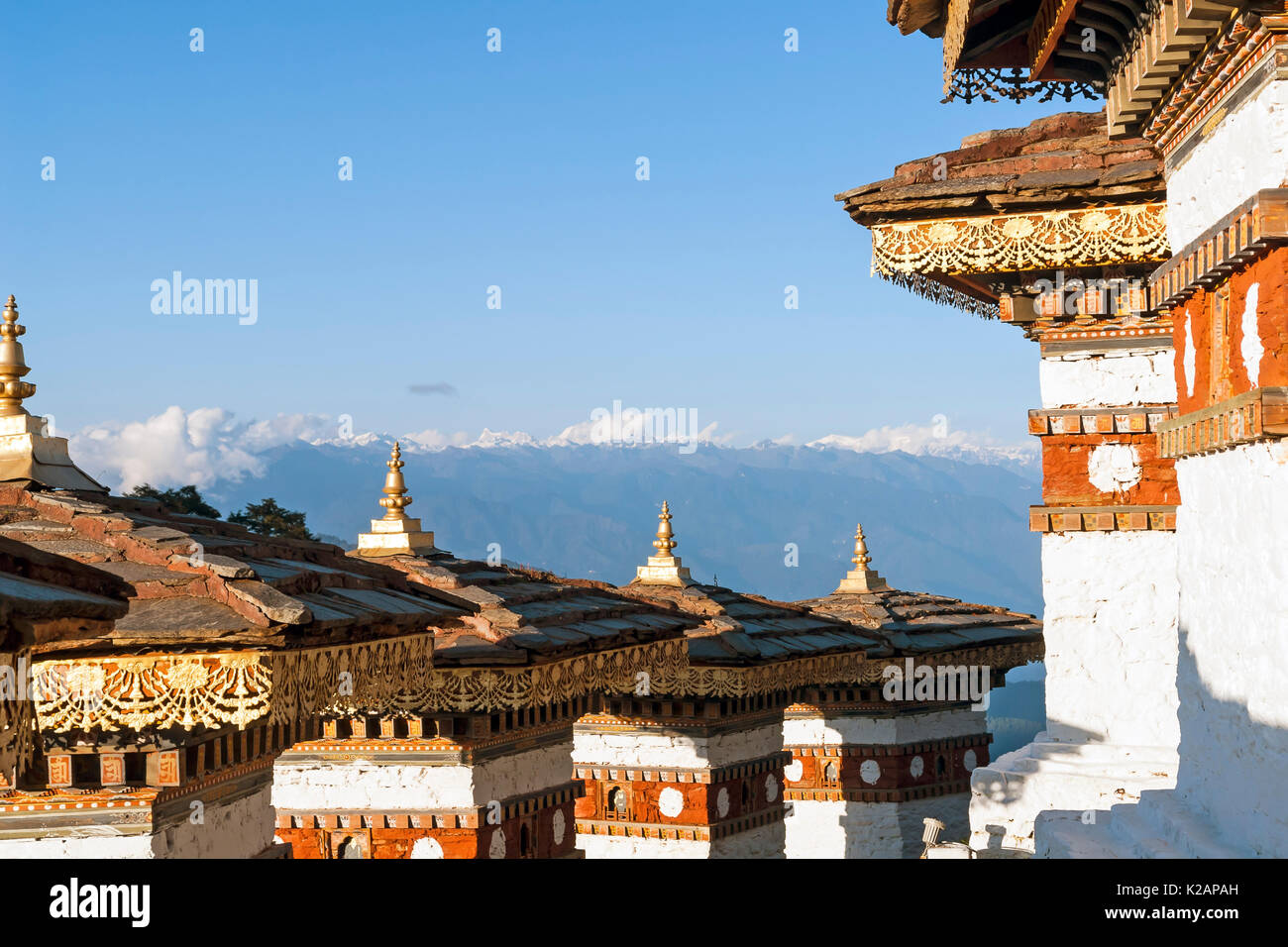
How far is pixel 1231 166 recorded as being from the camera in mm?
5262

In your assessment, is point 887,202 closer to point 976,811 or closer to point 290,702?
point 976,811

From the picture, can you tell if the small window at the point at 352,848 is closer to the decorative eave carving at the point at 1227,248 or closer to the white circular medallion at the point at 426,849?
the white circular medallion at the point at 426,849

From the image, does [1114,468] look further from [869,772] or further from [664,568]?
[869,772]

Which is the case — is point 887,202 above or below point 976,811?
above

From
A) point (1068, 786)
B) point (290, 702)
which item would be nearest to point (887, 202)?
point (1068, 786)

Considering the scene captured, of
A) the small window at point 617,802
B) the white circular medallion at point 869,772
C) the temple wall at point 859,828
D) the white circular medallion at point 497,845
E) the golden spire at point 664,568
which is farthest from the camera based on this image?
the white circular medallion at point 869,772

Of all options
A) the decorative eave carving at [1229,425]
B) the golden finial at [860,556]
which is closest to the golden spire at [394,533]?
the decorative eave carving at [1229,425]

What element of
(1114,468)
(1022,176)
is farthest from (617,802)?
(1022,176)

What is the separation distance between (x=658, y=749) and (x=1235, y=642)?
6.76m

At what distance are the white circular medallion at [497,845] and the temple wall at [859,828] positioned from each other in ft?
21.2

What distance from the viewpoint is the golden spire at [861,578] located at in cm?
1644

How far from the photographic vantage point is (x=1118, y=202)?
7.29m

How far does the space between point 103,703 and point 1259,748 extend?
4.22 m

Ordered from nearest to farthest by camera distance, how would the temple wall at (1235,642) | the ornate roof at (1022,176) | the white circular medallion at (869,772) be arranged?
the temple wall at (1235,642) < the ornate roof at (1022,176) < the white circular medallion at (869,772)
